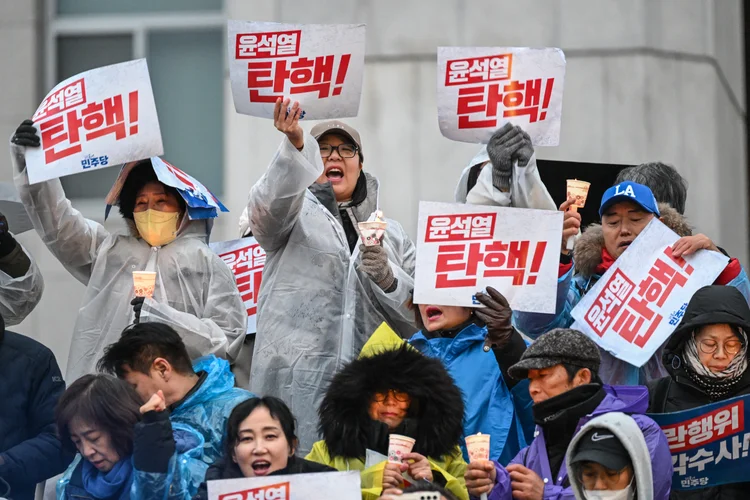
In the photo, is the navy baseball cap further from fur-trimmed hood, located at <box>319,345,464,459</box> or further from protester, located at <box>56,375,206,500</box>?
protester, located at <box>56,375,206,500</box>

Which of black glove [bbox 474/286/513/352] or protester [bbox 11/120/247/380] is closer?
black glove [bbox 474/286/513/352]

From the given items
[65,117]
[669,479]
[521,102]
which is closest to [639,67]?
[521,102]

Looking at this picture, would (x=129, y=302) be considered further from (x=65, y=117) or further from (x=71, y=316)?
(x=71, y=316)

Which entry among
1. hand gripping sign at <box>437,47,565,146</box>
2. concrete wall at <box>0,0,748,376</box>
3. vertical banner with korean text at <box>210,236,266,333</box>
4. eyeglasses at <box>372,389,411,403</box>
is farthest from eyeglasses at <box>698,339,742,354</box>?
concrete wall at <box>0,0,748,376</box>

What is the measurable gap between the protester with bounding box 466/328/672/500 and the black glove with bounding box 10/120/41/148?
96.9 inches

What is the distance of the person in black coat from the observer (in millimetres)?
6332

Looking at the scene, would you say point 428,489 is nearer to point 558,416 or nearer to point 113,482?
point 558,416

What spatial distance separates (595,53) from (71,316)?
14.6 ft

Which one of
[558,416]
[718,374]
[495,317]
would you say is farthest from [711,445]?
[495,317]

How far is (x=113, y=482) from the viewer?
6117 millimetres

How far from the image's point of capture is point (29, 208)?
7.39 metres

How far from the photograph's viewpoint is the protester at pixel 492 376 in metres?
6.71

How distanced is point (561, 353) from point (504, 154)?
4.02 feet

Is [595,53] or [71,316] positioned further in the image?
[71,316]
